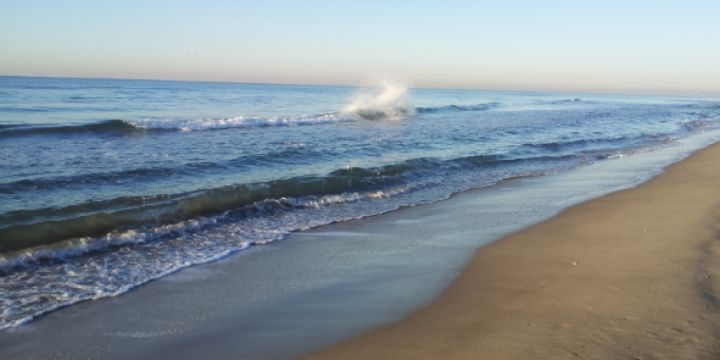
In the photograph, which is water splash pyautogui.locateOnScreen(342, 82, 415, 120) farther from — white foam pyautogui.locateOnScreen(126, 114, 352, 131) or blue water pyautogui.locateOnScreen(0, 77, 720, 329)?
blue water pyautogui.locateOnScreen(0, 77, 720, 329)

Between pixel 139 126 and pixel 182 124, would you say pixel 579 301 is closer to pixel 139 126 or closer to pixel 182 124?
pixel 139 126

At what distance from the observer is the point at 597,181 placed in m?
14.1

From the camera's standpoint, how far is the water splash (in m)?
35.7

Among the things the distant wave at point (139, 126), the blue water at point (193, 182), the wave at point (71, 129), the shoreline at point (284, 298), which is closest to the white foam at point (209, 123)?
the distant wave at point (139, 126)

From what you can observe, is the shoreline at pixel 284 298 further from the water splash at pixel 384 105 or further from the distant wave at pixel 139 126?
the water splash at pixel 384 105

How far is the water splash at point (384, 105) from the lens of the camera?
3572 centimetres

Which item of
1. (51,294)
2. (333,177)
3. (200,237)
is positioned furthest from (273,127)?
(51,294)

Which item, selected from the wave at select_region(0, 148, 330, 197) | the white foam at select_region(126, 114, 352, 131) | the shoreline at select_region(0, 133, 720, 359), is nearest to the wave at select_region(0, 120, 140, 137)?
the white foam at select_region(126, 114, 352, 131)

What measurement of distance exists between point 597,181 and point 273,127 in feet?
48.3

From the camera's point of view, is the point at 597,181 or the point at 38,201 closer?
the point at 38,201

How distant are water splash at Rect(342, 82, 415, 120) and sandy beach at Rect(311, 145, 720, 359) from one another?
26.7m

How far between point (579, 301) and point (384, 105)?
37.1 metres

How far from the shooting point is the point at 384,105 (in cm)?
4172

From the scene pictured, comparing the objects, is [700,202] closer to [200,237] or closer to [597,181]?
[597,181]
